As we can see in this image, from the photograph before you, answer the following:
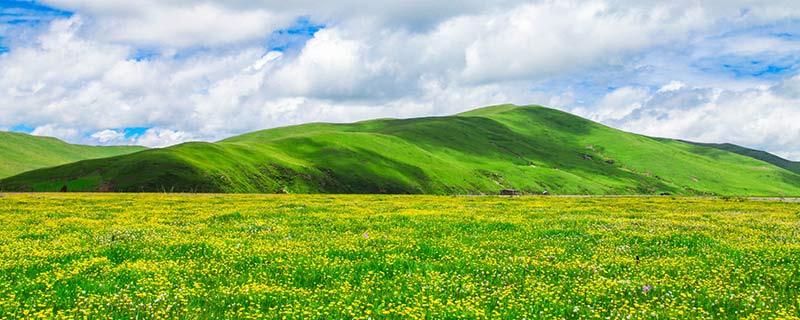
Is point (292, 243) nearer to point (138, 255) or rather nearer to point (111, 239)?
point (138, 255)

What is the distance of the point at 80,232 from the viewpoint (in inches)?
768

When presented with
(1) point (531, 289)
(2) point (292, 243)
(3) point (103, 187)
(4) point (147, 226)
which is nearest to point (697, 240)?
(1) point (531, 289)

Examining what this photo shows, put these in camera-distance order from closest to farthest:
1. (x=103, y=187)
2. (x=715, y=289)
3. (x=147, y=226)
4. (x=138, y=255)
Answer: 1. (x=715, y=289)
2. (x=138, y=255)
3. (x=147, y=226)
4. (x=103, y=187)

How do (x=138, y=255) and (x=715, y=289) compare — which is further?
(x=138, y=255)

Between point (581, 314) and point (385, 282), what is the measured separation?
14.2 ft

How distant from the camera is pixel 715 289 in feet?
34.1

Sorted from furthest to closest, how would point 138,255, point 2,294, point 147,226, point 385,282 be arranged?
point 147,226
point 138,255
point 385,282
point 2,294

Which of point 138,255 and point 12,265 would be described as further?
point 138,255

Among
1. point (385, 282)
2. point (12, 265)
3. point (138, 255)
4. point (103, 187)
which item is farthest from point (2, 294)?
point (103, 187)

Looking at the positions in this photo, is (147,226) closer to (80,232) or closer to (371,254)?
(80,232)

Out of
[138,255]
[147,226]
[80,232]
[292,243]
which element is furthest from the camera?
[147,226]

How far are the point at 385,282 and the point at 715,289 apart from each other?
23.6 ft

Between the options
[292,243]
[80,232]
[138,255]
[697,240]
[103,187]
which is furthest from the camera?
[103,187]

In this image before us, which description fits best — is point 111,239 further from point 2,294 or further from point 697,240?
point 697,240
